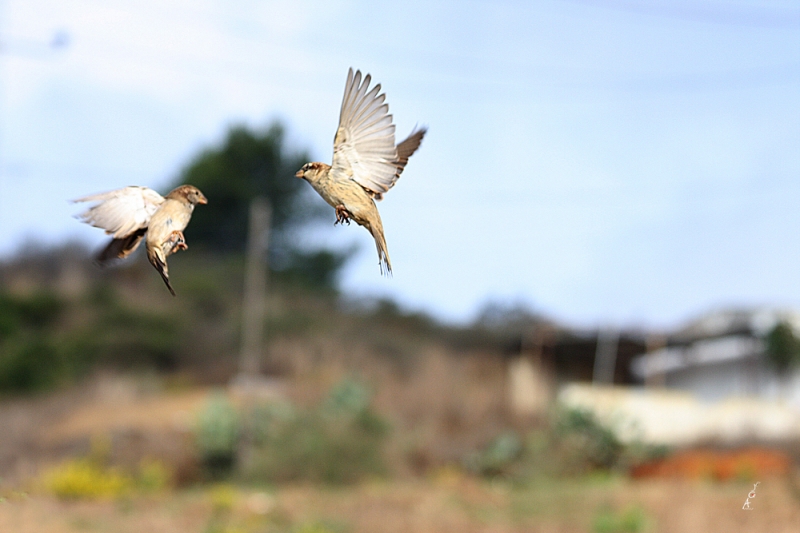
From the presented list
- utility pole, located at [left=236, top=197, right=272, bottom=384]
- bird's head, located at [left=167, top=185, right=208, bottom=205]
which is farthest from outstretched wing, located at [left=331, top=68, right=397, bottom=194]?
utility pole, located at [left=236, top=197, right=272, bottom=384]

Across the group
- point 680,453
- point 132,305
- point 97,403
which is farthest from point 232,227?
point 680,453

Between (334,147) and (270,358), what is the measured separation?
27090 millimetres

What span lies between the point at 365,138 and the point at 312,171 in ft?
0.51

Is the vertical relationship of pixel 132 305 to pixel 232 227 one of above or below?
below

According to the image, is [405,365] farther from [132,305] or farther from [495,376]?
[132,305]

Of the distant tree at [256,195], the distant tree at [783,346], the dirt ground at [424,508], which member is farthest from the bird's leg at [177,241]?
the distant tree at [783,346]

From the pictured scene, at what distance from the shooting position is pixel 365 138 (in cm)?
199

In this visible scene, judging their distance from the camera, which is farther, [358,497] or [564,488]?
[564,488]

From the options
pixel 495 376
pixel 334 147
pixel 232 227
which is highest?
pixel 232 227

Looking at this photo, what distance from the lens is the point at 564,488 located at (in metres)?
16.5

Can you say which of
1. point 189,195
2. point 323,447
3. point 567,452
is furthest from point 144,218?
point 567,452

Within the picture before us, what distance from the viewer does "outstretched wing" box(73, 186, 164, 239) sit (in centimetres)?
195

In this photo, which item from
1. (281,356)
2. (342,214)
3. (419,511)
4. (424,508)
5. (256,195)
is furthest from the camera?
(281,356)

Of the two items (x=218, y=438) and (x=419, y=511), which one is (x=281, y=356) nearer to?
(x=218, y=438)
